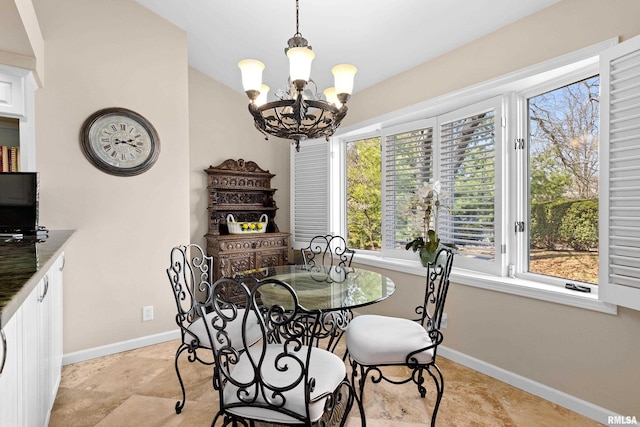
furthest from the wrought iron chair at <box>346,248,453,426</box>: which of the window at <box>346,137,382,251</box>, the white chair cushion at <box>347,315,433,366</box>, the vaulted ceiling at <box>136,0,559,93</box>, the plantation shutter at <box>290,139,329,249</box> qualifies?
the plantation shutter at <box>290,139,329,249</box>

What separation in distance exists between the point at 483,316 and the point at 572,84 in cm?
177

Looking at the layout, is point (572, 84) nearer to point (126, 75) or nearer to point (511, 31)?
point (511, 31)

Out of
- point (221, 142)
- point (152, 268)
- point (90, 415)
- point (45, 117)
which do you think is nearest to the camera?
point (90, 415)

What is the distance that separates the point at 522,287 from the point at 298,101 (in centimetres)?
195

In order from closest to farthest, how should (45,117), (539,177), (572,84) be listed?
(572,84), (539,177), (45,117)

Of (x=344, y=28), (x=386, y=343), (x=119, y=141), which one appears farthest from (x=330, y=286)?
(x=119, y=141)

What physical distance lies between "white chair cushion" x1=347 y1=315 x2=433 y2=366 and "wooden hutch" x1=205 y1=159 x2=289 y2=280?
211cm

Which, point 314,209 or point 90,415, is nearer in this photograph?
point 90,415

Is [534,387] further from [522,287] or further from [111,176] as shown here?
[111,176]

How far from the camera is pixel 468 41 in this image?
2.66 m

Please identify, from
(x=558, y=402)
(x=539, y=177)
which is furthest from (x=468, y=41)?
(x=558, y=402)

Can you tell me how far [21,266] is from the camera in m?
1.23

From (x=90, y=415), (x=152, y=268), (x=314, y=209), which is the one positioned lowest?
(x=90, y=415)

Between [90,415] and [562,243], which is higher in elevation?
[562,243]
